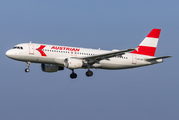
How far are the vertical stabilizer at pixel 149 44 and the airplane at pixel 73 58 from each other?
4.21 feet

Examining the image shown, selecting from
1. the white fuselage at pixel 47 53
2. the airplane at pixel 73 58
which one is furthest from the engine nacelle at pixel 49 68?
the white fuselage at pixel 47 53

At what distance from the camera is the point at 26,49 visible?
51125 millimetres

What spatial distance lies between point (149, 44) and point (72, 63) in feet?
52.7

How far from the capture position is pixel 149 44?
→ 197 ft

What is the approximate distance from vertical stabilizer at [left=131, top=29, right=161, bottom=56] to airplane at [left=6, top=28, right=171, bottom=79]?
128 centimetres

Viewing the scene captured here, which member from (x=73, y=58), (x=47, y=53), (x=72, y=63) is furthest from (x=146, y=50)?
(x=47, y=53)

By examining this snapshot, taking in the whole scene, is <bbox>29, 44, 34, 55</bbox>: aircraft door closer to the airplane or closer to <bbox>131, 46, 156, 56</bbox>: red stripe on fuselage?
the airplane

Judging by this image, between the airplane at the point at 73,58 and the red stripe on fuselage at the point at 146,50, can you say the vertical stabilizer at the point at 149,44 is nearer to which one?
the red stripe on fuselage at the point at 146,50

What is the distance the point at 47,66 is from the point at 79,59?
7.04 metres

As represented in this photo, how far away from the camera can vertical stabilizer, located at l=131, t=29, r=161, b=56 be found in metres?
58.8

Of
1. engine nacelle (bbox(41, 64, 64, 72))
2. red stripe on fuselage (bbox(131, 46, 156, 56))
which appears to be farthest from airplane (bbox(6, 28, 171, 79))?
red stripe on fuselage (bbox(131, 46, 156, 56))

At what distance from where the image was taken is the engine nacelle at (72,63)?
5066cm

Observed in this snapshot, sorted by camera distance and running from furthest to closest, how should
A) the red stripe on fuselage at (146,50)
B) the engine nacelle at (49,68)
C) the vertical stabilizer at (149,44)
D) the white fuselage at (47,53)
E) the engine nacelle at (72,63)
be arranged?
the vertical stabilizer at (149,44) → the red stripe on fuselage at (146,50) → the engine nacelle at (49,68) → the white fuselage at (47,53) → the engine nacelle at (72,63)

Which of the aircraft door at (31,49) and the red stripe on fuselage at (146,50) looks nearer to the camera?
the aircraft door at (31,49)
